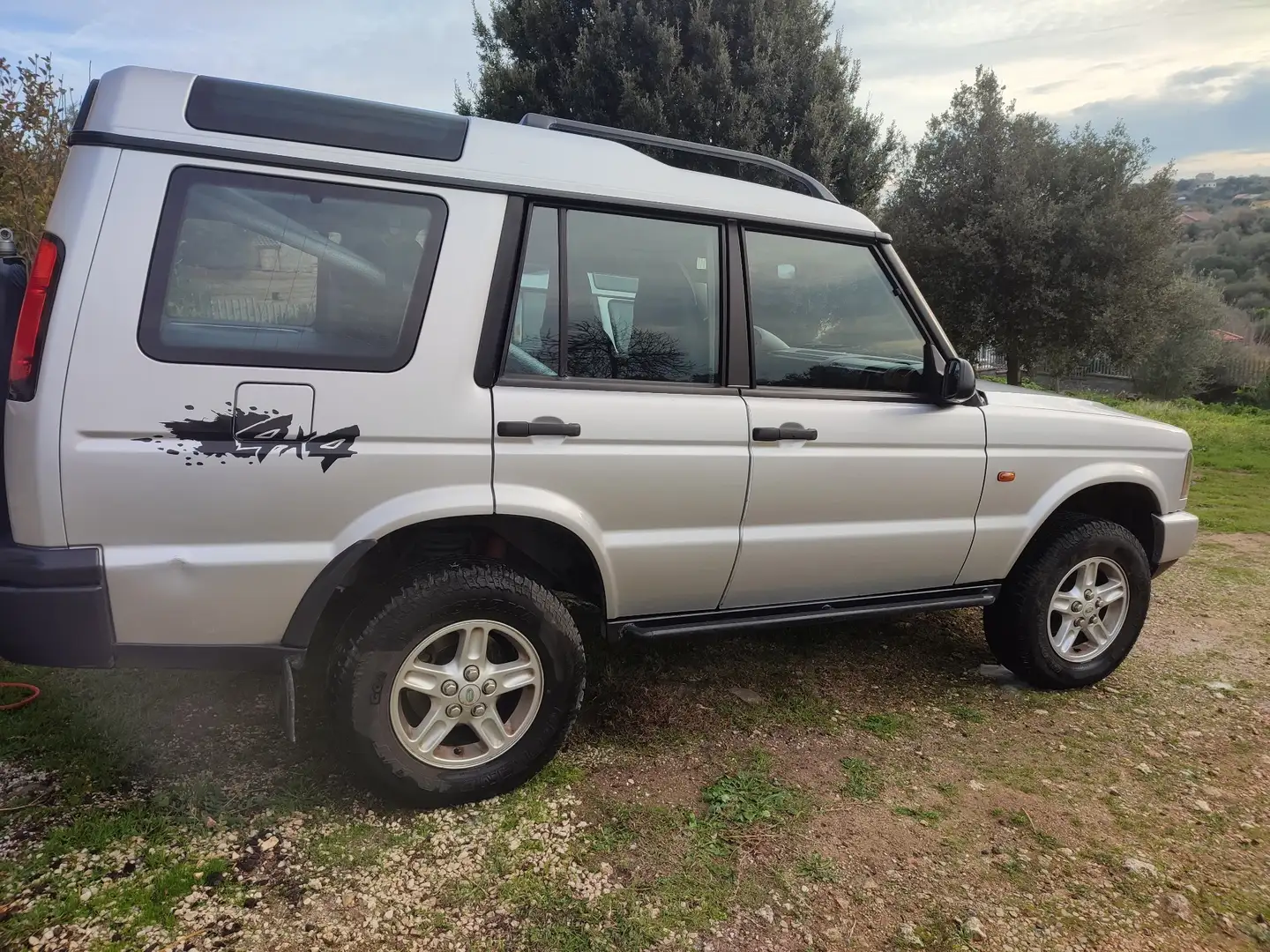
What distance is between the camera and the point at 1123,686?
3.91 meters

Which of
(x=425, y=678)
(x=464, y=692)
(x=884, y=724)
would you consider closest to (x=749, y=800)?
(x=884, y=724)

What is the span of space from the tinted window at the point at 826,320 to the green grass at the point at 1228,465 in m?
5.51

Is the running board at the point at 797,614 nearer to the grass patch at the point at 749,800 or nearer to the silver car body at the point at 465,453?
the silver car body at the point at 465,453

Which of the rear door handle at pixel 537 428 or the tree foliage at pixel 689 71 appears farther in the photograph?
the tree foliage at pixel 689 71

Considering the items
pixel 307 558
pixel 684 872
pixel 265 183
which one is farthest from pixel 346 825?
pixel 265 183

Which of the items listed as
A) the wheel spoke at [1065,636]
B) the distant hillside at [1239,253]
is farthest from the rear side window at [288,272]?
the distant hillside at [1239,253]

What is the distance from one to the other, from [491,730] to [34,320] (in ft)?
5.69

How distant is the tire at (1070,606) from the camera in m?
3.62

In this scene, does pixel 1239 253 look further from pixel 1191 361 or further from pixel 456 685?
pixel 456 685

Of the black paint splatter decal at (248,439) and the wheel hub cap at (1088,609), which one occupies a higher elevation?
the black paint splatter decal at (248,439)

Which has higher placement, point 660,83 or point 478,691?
point 660,83

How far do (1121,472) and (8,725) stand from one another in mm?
4537

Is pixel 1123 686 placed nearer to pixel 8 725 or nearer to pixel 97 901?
pixel 97 901

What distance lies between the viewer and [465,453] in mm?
2531
